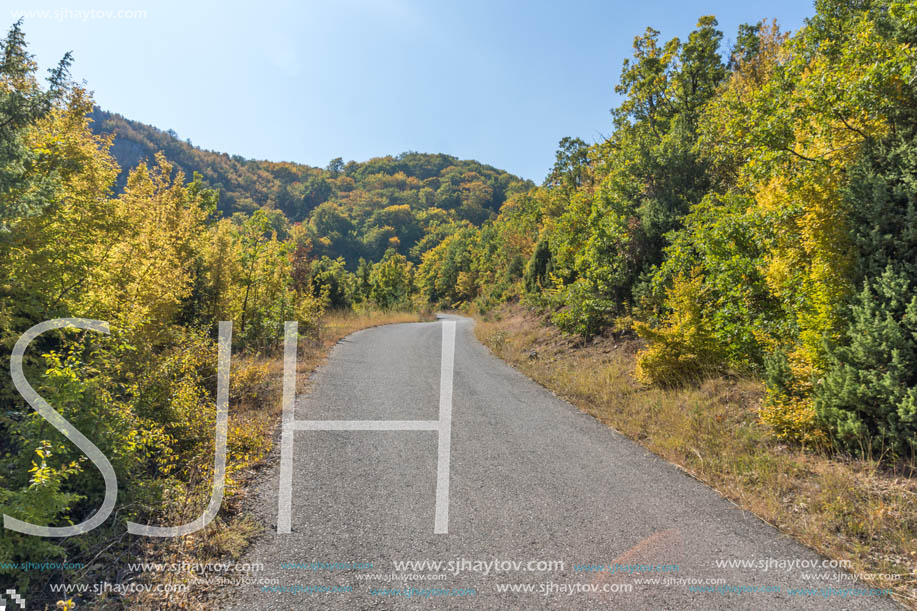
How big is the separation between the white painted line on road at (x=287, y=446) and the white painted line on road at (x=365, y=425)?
0.80 feet

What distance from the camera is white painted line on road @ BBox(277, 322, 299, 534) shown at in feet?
12.5

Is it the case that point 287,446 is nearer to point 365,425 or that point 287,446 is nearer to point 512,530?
point 365,425

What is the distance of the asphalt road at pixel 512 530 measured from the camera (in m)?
2.85

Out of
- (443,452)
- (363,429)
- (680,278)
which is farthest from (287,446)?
(680,278)

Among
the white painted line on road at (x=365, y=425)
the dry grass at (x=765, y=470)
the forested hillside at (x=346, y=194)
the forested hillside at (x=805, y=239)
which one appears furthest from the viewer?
the forested hillside at (x=346, y=194)

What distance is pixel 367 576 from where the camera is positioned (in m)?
3.02

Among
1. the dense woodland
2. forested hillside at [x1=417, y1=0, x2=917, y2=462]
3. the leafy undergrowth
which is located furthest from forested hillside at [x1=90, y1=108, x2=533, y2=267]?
the leafy undergrowth

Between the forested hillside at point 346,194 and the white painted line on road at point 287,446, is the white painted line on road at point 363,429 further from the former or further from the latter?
the forested hillside at point 346,194

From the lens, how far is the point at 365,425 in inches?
249

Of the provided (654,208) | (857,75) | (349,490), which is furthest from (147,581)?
(654,208)

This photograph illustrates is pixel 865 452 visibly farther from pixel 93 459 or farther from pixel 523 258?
pixel 523 258

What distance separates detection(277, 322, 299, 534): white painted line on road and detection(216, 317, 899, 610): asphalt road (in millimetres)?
73

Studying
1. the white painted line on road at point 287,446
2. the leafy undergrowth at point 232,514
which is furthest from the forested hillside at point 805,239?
the leafy undergrowth at point 232,514

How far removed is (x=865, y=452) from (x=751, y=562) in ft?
7.87
